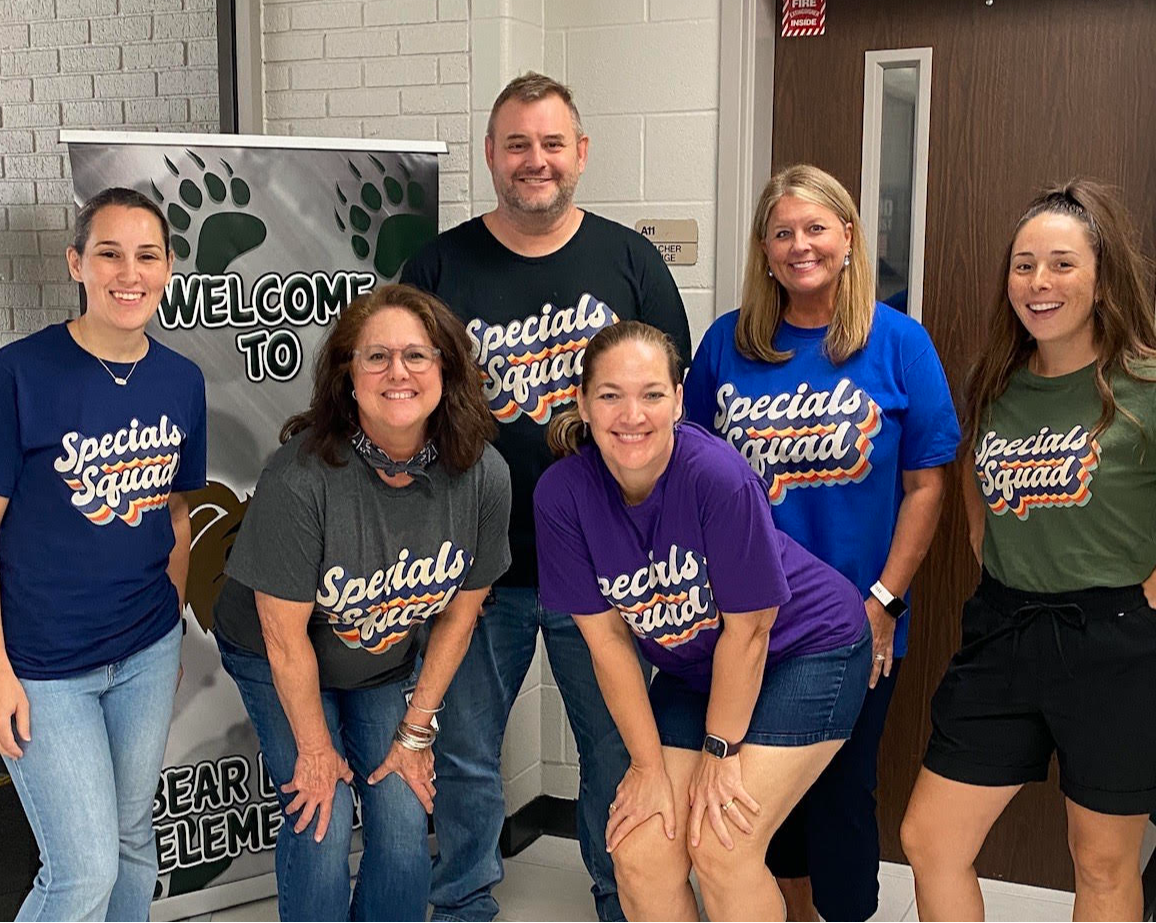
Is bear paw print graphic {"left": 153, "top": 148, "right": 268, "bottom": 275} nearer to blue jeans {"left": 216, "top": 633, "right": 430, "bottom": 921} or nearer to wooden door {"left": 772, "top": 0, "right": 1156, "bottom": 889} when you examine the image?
blue jeans {"left": 216, "top": 633, "right": 430, "bottom": 921}

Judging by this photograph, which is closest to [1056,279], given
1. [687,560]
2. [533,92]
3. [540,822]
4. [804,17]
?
[687,560]

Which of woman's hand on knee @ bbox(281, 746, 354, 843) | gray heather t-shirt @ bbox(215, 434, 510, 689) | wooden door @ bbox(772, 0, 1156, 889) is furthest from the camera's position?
wooden door @ bbox(772, 0, 1156, 889)

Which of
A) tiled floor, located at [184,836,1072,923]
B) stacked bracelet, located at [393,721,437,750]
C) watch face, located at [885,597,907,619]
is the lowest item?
tiled floor, located at [184,836,1072,923]

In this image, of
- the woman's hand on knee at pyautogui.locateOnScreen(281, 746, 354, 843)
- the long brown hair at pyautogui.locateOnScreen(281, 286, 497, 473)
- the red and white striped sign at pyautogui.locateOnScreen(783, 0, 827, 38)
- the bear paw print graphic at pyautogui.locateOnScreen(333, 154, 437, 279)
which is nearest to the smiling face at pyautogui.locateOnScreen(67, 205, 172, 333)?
the long brown hair at pyautogui.locateOnScreen(281, 286, 497, 473)

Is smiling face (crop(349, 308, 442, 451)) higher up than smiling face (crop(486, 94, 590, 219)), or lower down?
lower down

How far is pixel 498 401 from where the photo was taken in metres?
2.40

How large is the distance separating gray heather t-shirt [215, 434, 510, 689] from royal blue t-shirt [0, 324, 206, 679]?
0.20 metres

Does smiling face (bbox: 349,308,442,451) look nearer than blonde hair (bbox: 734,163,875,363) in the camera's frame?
Yes

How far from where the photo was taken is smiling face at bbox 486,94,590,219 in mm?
2361

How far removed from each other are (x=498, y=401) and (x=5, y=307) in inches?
41.8

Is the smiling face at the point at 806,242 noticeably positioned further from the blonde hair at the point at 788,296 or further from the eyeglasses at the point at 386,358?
the eyeglasses at the point at 386,358

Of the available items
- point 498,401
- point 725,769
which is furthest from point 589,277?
point 725,769

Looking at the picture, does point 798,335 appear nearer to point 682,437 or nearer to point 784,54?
point 682,437

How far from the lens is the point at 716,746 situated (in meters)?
2.05
